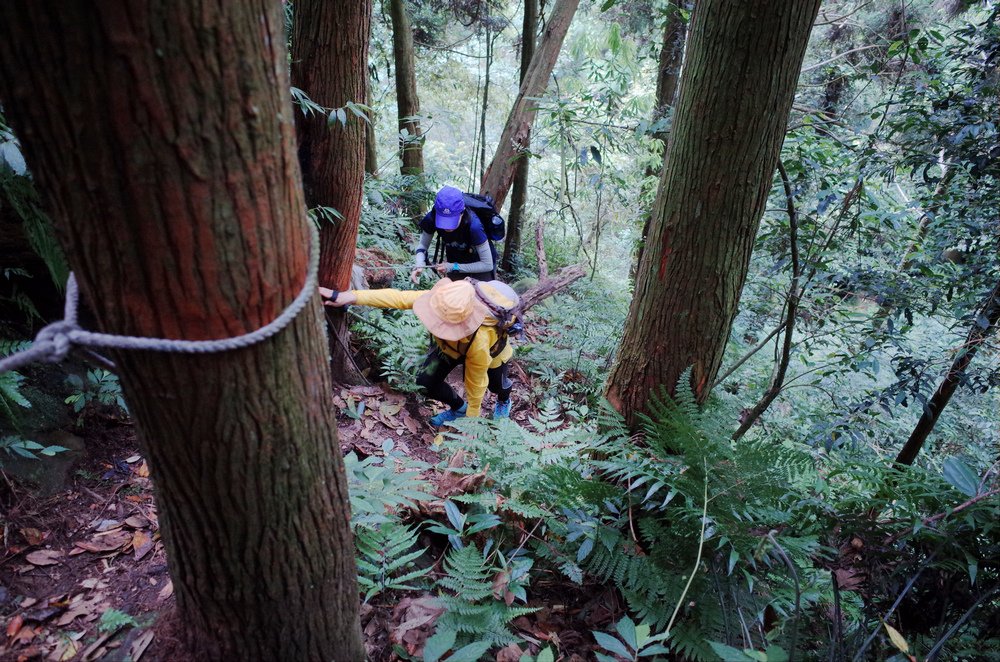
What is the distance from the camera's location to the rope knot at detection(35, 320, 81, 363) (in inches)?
44.6

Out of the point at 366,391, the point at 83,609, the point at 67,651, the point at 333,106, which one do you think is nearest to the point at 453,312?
the point at 366,391

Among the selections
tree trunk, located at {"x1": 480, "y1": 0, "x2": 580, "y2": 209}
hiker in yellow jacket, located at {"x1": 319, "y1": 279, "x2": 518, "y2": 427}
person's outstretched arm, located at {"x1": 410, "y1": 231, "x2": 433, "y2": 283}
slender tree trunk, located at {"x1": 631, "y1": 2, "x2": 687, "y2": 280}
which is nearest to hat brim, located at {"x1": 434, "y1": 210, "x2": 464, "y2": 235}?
person's outstretched arm, located at {"x1": 410, "y1": 231, "x2": 433, "y2": 283}

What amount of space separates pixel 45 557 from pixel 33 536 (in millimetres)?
150

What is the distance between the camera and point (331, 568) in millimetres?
1690

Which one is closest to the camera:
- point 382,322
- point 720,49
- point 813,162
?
point 720,49

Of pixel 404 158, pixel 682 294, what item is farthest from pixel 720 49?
pixel 404 158

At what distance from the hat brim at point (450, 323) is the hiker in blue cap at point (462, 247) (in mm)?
1440

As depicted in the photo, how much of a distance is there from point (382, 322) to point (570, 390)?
240 cm

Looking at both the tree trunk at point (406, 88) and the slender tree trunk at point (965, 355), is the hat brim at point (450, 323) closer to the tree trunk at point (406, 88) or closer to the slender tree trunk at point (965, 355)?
the slender tree trunk at point (965, 355)

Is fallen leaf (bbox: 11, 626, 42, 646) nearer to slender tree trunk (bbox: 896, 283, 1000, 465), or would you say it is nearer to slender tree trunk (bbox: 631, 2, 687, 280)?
slender tree trunk (bbox: 896, 283, 1000, 465)

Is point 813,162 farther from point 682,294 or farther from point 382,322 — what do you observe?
point 382,322

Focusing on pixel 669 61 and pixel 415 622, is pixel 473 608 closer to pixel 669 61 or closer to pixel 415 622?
pixel 415 622

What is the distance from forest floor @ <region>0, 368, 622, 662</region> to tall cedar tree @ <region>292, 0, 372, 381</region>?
2122mm

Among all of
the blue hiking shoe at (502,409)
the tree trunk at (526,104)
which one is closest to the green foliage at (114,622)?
the blue hiking shoe at (502,409)
